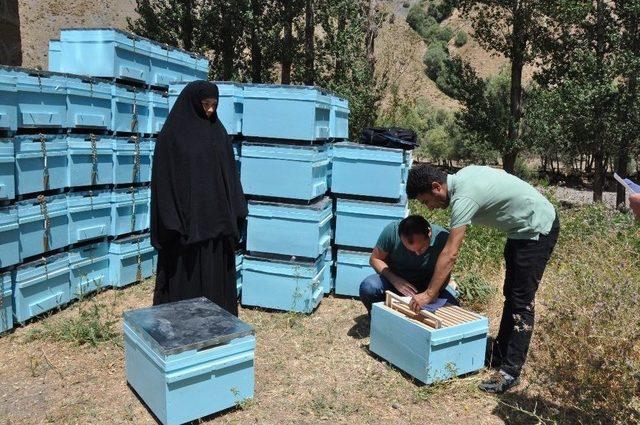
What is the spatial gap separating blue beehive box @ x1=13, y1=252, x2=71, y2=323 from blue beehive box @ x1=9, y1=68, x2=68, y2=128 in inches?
52.3

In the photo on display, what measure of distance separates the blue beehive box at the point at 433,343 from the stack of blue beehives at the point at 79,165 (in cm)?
327

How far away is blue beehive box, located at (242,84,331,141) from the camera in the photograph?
5.20 meters

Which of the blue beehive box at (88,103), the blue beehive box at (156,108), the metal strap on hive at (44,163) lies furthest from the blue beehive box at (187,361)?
the blue beehive box at (156,108)

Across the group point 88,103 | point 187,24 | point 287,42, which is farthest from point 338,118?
point 187,24

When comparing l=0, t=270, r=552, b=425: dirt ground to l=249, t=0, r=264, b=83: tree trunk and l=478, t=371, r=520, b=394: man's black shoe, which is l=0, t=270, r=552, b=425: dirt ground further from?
l=249, t=0, r=264, b=83: tree trunk

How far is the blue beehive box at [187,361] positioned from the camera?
10.7ft

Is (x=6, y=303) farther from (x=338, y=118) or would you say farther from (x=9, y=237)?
(x=338, y=118)

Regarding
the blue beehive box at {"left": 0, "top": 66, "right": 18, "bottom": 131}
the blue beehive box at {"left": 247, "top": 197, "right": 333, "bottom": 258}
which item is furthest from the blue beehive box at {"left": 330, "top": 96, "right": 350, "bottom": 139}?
the blue beehive box at {"left": 0, "top": 66, "right": 18, "bottom": 131}

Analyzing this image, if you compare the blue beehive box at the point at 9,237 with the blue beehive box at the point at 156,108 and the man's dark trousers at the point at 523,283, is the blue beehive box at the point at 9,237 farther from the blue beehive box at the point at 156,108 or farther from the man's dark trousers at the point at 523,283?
the man's dark trousers at the point at 523,283

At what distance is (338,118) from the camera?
6.31 meters

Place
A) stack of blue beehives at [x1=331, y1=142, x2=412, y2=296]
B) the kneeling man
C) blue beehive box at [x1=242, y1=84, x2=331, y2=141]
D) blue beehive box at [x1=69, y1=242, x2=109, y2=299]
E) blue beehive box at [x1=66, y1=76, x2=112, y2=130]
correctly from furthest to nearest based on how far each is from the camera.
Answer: stack of blue beehives at [x1=331, y1=142, x2=412, y2=296]
blue beehive box at [x1=69, y1=242, x2=109, y2=299]
blue beehive box at [x1=66, y1=76, x2=112, y2=130]
blue beehive box at [x1=242, y1=84, x2=331, y2=141]
the kneeling man

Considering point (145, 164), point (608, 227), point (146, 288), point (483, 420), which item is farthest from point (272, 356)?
point (608, 227)

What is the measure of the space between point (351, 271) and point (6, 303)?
134 inches

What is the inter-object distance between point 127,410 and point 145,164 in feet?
11.5
